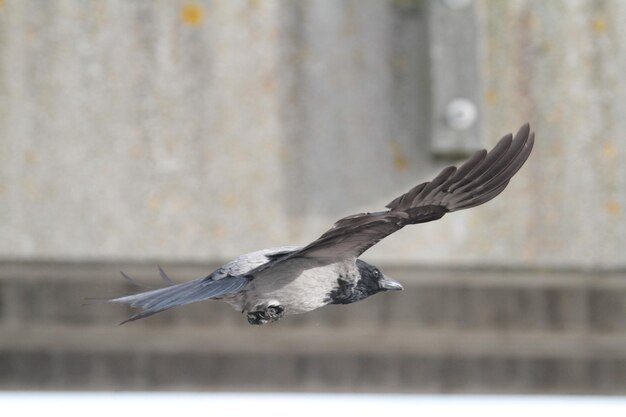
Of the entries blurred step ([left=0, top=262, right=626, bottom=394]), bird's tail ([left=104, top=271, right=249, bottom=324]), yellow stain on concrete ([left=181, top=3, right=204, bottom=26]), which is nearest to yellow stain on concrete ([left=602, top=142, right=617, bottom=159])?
blurred step ([left=0, top=262, right=626, bottom=394])

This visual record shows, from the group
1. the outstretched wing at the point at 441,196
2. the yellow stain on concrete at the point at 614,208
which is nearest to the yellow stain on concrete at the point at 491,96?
the yellow stain on concrete at the point at 614,208

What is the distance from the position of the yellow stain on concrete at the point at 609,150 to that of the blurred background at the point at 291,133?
1 centimetres

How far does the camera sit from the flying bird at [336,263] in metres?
2.87

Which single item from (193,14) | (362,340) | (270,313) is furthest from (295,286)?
(362,340)

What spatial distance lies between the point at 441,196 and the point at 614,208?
2.07 meters

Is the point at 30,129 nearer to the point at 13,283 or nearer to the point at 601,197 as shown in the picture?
the point at 13,283

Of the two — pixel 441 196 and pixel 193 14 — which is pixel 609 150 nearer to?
pixel 193 14

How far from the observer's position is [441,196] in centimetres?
319

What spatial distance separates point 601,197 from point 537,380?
105 cm

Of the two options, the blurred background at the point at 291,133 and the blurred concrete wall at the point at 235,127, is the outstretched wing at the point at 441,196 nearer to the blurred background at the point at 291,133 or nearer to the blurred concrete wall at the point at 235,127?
the blurred background at the point at 291,133

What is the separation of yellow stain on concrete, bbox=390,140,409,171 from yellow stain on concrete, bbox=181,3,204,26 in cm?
93

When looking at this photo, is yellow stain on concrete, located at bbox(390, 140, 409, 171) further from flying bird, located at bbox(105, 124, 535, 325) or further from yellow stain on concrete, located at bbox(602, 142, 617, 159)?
flying bird, located at bbox(105, 124, 535, 325)

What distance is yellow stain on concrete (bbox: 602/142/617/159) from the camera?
502 cm

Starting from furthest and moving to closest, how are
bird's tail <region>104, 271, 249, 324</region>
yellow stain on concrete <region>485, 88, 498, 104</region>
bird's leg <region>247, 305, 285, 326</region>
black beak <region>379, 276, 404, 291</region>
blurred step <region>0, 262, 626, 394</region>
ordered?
blurred step <region>0, 262, 626, 394</region>, yellow stain on concrete <region>485, 88, 498, 104</region>, black beak <region>379, 276, 404, 291</region>, bird's leg <region>247, 305, 285, 326</region>, bird's tail <region>104, 271, 249, 324</region>
